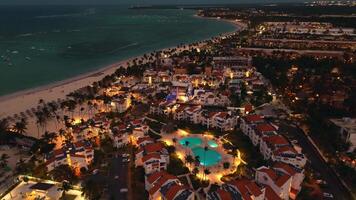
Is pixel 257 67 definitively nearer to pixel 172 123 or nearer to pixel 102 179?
pixel 172 123

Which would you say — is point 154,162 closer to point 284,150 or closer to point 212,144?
point 212,144

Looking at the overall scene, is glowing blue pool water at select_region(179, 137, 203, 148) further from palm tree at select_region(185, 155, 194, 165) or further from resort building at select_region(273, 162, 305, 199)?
resort building at select_region(273, 162, 305, 199)

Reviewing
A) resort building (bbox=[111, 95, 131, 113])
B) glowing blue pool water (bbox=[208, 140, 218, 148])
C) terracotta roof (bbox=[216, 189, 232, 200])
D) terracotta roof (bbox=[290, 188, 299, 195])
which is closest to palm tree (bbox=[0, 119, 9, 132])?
resort building (bbox=[111, 95, 131, 113])

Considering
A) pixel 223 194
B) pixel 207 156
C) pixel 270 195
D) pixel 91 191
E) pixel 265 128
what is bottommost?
pixel 207 156

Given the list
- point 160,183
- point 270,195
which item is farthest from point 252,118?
point 160,183

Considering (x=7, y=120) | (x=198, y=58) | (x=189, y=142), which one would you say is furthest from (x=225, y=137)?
(x=198, y=58)

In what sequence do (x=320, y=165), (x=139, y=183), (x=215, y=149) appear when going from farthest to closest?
(x=215, y=149)
(x=320, y=165)
(x=139, y=183)
